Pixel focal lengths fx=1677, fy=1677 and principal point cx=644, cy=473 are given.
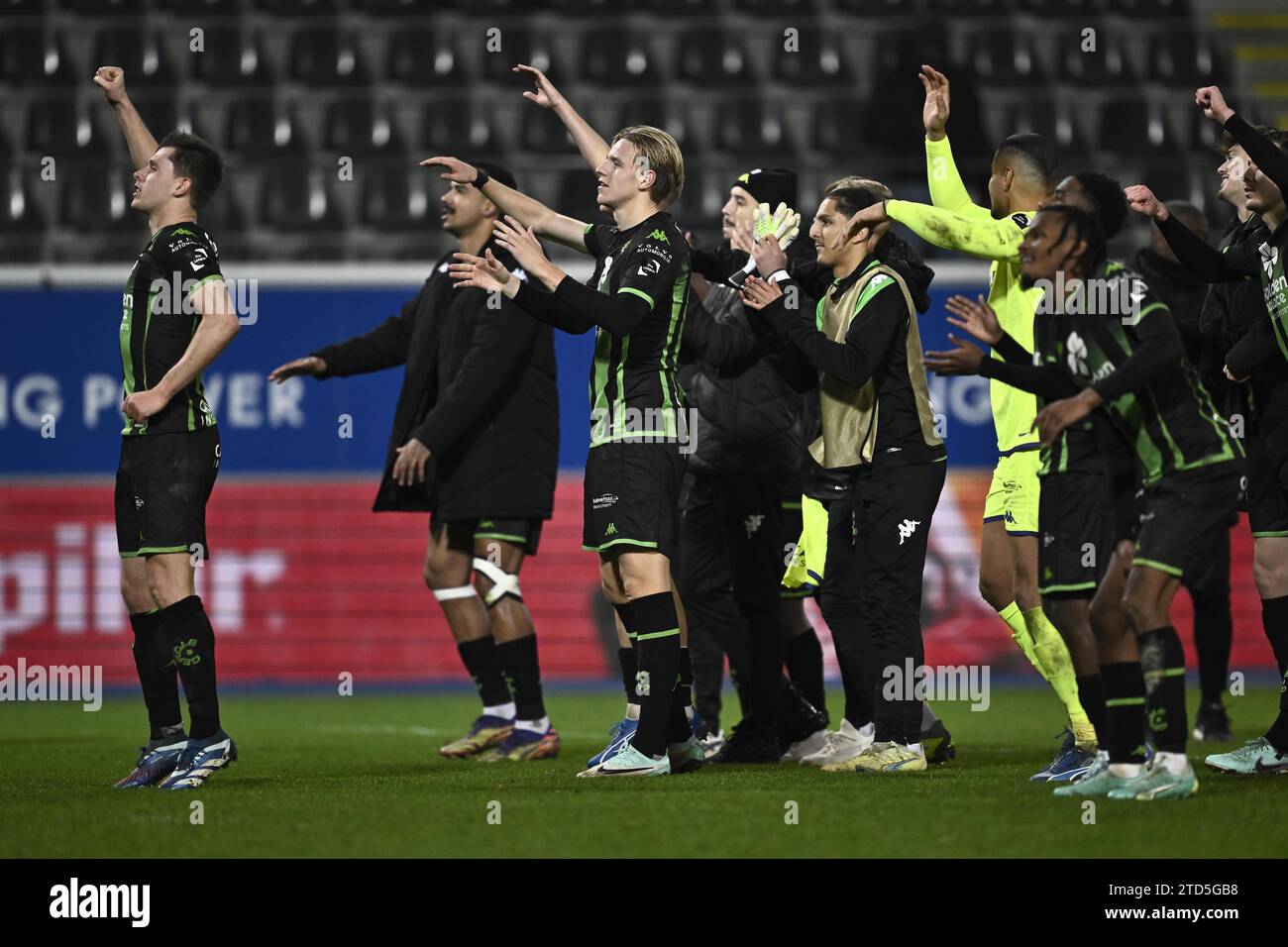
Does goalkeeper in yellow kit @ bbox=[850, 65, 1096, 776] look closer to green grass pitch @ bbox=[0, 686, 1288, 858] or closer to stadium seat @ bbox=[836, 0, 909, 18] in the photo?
green grass pitch @ bbox=[0, 686, 1288, 858]

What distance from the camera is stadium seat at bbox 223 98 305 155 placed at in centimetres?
1403

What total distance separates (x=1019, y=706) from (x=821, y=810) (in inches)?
218

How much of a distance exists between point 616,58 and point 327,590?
584 centimetres

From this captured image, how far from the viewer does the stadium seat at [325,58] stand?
14.7 meters

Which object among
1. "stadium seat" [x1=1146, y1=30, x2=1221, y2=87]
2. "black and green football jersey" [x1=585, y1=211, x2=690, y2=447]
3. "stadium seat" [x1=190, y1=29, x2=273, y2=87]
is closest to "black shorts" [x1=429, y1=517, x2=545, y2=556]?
"black and green football jersey" [x1=585, y1=211, x2=690, y2=447]

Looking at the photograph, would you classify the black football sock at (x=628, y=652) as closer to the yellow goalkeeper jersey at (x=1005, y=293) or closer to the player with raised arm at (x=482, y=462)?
the player with raised arm at (x=482, y=462)

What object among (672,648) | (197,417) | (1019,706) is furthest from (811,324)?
(1019,706)

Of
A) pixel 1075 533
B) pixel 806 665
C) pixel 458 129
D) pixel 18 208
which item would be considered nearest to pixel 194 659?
pixel 806 665

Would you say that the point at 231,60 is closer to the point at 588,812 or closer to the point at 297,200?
the point at 297,200

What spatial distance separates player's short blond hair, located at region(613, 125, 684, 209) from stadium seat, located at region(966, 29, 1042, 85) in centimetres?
967

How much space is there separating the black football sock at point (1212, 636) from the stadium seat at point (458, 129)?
7645 millimetres

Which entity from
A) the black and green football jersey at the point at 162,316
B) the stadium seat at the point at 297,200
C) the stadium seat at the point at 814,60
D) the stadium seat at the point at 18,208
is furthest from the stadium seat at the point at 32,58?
the black and green football jersey at the point at 162,316

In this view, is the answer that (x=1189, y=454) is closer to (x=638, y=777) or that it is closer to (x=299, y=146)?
(x=638, y=777)

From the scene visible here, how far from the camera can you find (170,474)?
18.7 feet
